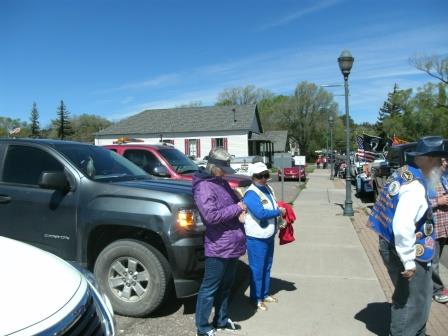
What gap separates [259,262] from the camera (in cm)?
512

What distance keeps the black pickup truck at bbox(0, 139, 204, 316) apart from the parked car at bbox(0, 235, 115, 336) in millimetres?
1458

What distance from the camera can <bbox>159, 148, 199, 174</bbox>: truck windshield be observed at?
918cm

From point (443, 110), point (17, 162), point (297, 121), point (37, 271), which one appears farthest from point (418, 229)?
point (297, 121)

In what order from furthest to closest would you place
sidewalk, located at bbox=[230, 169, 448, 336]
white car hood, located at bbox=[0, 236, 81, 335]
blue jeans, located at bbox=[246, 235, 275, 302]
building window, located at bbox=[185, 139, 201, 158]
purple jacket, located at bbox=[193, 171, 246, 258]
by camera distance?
building window, located at bbox=[185, 139, 201, 158]
blue jeans, located at bbox=[246, 235, 275, 302]
sidewalk, located at bbox=[230, 169, 448, 336]
purple jacket, located at bbox=[193, 171, 246, 258]
white car hood, located at bbox=[0, 236, 81, 335]

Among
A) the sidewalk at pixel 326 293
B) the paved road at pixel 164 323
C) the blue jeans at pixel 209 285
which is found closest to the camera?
the blue jeans at pixel 209 285

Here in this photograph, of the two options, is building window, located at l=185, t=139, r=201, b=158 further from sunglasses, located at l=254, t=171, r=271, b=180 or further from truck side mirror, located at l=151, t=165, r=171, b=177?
sunglasses, located at l=254, t=171, r=271, b=180

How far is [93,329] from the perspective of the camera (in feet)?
8.73

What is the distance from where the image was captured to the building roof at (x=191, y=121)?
44.7m

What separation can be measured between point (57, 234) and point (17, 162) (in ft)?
3.57

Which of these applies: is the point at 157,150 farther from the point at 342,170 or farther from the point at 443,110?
the point at 443,110

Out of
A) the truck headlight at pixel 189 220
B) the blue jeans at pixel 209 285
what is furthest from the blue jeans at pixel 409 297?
the truck headlight at pixel 189 220

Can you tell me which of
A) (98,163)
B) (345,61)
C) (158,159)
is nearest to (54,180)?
(98,163)

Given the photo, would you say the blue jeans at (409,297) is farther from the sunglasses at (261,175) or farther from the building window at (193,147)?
the building window at (193,147)

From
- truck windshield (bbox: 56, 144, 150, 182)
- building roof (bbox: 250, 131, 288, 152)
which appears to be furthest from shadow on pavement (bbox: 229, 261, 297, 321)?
building roof (bbox: 250, 131, 288, 152)
